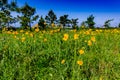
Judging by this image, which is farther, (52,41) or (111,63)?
(52,41)

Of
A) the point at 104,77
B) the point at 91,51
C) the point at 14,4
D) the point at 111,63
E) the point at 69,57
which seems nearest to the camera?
the point at 104,77

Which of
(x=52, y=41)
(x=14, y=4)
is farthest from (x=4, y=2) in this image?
(x=52, y=41)

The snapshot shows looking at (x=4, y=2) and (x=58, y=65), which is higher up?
(x=4, y=2)

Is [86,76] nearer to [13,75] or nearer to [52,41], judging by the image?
[13,75]

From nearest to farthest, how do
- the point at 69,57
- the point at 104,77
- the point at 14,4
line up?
the point at 104,77, the point at 69,57, the point at 14,4

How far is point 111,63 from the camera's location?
546 cm

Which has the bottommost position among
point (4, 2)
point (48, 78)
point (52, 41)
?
point (48, 78)

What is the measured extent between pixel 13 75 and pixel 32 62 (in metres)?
0.62

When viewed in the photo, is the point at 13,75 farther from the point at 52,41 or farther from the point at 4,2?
the point at 4,2

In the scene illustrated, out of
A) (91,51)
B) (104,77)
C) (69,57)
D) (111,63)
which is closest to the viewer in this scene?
(104,77)

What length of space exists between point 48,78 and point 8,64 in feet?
3.19

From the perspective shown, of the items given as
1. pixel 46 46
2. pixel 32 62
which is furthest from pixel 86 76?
pixel 46 46

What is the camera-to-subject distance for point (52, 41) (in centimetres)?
719

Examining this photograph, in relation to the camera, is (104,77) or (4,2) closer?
(104,77)
